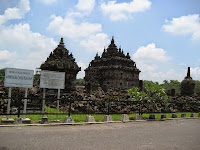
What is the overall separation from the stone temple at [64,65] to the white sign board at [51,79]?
12.0m

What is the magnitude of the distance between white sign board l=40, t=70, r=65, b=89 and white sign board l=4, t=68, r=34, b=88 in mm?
652

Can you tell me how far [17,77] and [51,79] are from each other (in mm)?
1808

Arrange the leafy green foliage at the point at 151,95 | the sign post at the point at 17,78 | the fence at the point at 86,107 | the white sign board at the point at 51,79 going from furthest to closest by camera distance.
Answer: the fence at the point at 86,107 < the leafy green foliage at the point at 151,95 < the white sign board at the point at 51,79 < the sign post at the point at 17,78

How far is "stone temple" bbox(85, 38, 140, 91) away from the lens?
49688mm

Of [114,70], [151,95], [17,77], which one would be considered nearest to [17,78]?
[17,77]

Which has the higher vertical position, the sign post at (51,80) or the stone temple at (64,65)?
the stone temple at (64,65)

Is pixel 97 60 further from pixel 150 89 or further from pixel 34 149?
pixel 34 149

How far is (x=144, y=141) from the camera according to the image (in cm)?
694

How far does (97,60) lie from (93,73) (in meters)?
7.97

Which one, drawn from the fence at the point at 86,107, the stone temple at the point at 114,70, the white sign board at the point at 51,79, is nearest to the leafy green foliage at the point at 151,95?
the fence at the point at 86,107

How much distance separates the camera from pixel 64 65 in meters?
23.5

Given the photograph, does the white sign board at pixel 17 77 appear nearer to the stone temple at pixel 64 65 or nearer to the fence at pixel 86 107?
the fence at pixel 86 107

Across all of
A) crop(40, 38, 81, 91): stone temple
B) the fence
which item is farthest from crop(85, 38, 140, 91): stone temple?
the fence

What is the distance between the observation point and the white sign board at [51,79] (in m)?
10.9
